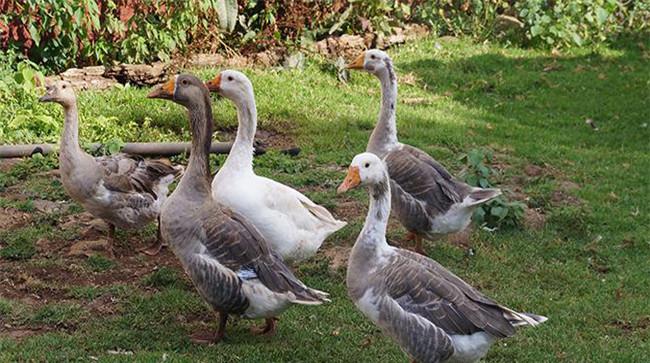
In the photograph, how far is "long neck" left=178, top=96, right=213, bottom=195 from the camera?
6277 mm

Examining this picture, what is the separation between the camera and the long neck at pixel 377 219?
5.62 metres

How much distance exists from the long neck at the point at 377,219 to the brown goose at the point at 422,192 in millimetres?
1751

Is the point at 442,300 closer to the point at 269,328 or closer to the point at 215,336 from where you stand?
the point at 269,328

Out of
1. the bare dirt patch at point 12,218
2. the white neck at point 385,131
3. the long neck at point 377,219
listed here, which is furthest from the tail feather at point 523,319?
the bare dirt patch at point 12,218

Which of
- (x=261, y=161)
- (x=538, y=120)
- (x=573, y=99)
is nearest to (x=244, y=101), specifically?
(x=261, y=161)

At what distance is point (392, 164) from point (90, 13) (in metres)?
5.14

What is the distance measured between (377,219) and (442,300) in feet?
1.94

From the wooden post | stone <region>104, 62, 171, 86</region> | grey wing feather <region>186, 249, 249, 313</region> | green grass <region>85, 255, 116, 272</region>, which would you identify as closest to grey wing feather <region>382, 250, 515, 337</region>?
grey wing feather <region>186, 249, 249, 313</region>

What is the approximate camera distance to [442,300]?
5410 millimetres

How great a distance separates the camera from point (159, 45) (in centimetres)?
1215

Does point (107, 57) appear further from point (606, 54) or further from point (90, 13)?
point (606, 54)

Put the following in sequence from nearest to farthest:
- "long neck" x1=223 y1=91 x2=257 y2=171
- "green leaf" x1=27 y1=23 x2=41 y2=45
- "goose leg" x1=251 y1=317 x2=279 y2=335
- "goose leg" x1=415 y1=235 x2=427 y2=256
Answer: "goose leg" x1=251 y1=317 x2=279 y2=335 < "long neck" x1=223 y1=91 x2=257 y2=171 < "goose leg" x1=415 y1=235 x2=427 y2=256 < "green leaf" x1=27 y1=23 x2=41 y2=45

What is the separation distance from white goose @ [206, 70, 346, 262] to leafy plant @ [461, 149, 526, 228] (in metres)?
1.79

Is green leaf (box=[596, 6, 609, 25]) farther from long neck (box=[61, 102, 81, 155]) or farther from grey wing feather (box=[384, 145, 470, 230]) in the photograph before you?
long neck (box=[61, 102, 81, 155])
